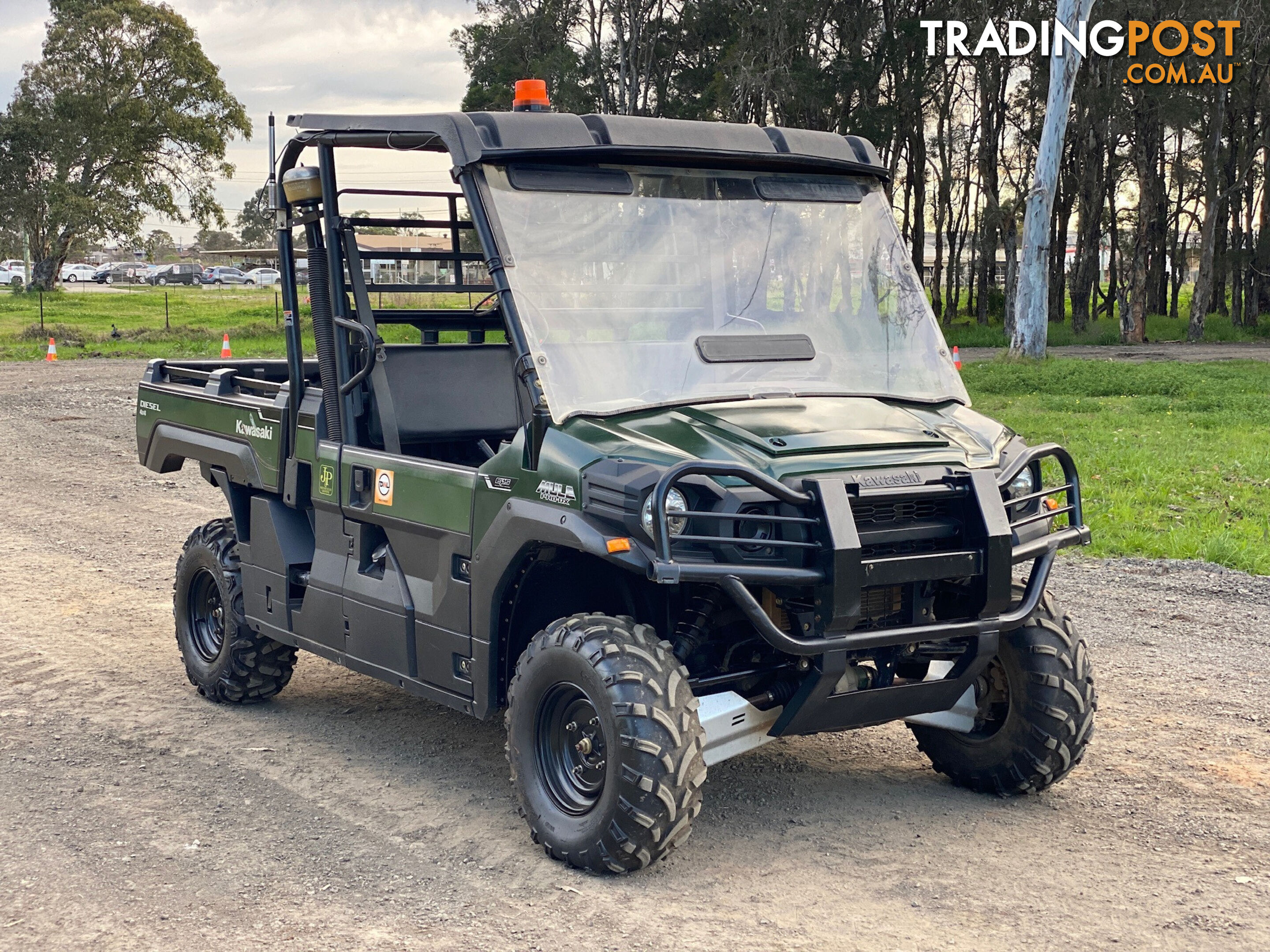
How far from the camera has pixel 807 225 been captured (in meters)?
5.38

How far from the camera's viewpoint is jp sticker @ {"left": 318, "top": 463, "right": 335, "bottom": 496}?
5.74 meters

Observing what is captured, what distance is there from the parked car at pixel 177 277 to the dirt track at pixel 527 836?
271 ft

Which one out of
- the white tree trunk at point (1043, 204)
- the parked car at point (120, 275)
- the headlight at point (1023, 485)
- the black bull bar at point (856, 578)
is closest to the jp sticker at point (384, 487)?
the black bull bar at point (856, 578)

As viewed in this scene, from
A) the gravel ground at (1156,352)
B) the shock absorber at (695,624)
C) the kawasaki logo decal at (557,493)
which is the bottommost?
the shock absorber at (695,624)

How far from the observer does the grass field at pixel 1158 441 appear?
10234mm

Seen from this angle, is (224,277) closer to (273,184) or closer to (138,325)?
(138,325)

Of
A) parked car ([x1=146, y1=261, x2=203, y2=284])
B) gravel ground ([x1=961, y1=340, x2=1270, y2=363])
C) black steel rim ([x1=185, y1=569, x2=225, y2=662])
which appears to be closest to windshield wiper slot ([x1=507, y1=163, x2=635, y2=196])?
black steel rim ([x1=185, y1=569, x2=225, y2=662])

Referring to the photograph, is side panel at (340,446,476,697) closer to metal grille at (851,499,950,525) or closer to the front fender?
the front fender

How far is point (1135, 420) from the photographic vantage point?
1758cm

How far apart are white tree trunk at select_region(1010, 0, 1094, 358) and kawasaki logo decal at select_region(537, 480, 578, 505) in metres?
22.6

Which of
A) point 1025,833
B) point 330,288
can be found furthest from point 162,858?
point 1025,833

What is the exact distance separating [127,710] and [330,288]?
7.41ft

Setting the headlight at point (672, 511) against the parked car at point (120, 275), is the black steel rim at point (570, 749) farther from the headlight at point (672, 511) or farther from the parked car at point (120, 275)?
the parked car at point (120, 275)

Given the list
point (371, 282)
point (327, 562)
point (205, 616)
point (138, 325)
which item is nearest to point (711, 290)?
point (371, 282)
